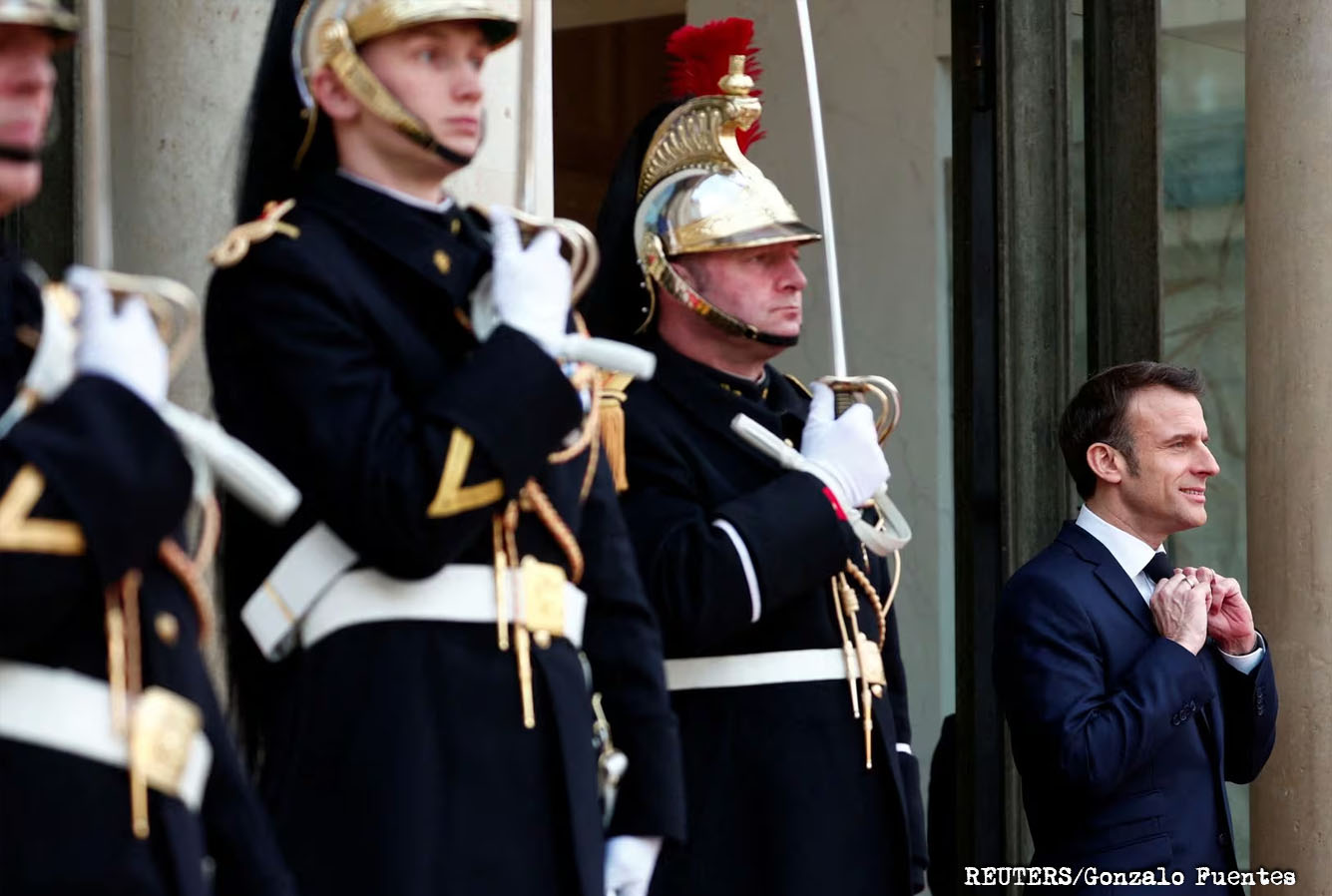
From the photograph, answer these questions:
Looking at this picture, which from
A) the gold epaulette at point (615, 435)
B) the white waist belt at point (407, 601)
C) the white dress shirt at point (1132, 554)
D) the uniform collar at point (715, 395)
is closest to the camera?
the white waist belt at point (407, 601)

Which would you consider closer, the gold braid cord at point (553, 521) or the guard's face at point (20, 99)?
the guard's face at point (20, 99)

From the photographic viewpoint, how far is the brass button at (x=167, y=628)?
272 centimetres

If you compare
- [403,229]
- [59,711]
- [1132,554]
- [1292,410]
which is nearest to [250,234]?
[403,229]

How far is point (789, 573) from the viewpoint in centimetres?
418

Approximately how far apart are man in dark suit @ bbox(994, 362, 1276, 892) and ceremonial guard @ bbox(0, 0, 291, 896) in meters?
2.38

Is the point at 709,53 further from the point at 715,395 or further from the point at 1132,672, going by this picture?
the point at 1132,672

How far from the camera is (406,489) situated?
10.3ft

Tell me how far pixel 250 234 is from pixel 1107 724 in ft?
7.11

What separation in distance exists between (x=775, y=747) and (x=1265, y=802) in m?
2.37

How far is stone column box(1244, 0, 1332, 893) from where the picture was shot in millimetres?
6191

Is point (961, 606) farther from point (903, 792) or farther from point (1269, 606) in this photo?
point (903, 792)

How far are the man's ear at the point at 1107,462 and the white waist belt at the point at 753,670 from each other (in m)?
1.11

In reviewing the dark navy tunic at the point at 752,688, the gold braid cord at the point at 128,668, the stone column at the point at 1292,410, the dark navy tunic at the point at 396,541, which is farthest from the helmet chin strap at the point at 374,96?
the stone column at the point at 1292,410

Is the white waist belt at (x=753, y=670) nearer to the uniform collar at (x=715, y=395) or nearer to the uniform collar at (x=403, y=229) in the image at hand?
the uniform collar at (x=715, y=395)
